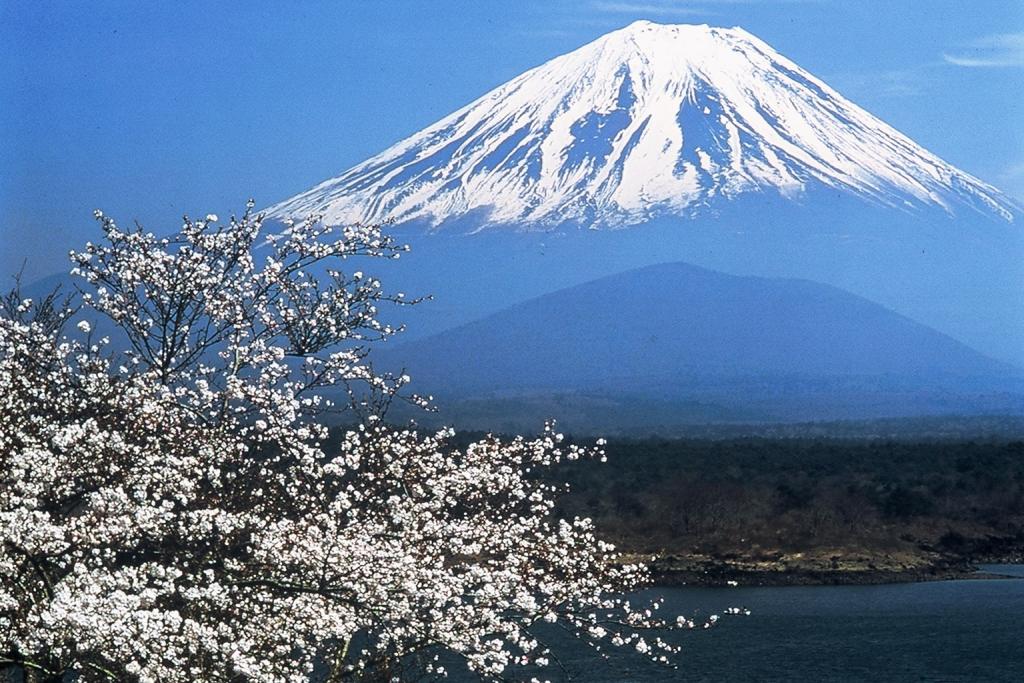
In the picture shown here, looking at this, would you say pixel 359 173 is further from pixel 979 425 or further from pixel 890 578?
pixel 890 578

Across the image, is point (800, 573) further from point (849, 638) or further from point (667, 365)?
point (667, 365)

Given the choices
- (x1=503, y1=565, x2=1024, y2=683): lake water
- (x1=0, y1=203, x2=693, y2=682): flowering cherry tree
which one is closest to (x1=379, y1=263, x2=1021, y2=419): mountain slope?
(x1=503, y1=565, x2=1024, y2=683): lake water

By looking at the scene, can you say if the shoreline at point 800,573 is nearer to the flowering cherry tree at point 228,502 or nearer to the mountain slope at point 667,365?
the flowering cherry tree at point 228,502

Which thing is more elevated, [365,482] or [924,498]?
[924,498]

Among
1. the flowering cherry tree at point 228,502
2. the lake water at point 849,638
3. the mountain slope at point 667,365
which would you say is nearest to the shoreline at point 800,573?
the lake water at point 849,638

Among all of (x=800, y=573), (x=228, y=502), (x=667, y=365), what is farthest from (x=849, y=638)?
(x=667, y=365)

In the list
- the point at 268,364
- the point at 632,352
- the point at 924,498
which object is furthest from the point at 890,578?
the point at 632,352

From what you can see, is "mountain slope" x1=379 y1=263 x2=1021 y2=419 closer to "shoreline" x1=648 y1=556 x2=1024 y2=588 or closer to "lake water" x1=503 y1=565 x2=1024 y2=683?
"shoreline" x1=648 y1=556 x2=1024 y2=588
